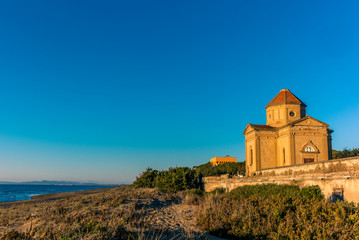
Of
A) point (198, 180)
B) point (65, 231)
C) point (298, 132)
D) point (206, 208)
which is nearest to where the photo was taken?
point (65, 231)

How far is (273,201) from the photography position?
1030cm

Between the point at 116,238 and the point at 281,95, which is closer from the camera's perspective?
the point at 116,238

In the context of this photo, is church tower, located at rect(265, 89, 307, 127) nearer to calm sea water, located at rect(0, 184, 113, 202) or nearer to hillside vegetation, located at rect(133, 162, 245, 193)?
hillside vegetation, located at rect(133, 162, 245, 193)

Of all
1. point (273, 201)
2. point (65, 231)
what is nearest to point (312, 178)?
point (273, 201)

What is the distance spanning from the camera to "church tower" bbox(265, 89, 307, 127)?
2839cm

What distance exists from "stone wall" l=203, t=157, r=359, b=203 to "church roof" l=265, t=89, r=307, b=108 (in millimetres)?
10242

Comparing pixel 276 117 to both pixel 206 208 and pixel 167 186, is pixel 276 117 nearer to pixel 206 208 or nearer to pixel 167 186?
pixel 167 186

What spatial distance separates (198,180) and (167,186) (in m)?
4.72

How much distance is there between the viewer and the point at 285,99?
2855cm

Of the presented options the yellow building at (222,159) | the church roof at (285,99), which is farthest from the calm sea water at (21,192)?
the church roof at (285,99)

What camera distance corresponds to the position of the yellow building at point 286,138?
24.7m

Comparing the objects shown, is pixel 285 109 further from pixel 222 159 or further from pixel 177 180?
pixel 222 159

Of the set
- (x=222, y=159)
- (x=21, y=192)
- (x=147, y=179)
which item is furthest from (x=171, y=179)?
(x=21, y=192)

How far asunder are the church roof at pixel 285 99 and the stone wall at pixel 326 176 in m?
10.2
